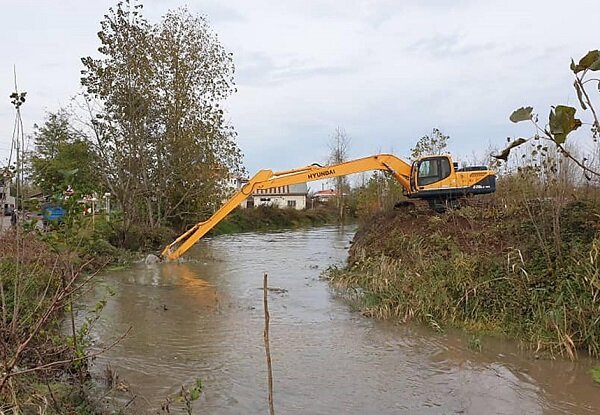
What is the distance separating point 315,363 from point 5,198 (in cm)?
459

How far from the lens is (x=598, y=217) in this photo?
9.47 meters

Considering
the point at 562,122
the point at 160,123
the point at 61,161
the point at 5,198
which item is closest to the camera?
the point at 562,122

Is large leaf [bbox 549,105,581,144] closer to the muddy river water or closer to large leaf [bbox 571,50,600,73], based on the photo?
large leaf [bbox 571,50,600,73]

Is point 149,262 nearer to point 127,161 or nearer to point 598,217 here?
point 127,161

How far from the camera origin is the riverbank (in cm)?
832

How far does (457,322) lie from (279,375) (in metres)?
3.68

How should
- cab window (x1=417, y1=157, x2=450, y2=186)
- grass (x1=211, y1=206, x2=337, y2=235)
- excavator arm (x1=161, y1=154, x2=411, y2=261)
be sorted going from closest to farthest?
cab window (x1=417, y1=157, x2=450, y2=186), excavator arm (x1=161, y1=154, x2=411, y2=261), grass (x1=211, y1=206, x2=337, y2=235)

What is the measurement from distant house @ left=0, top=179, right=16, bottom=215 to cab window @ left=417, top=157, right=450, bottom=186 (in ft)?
40.6

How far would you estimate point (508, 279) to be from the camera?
955cm

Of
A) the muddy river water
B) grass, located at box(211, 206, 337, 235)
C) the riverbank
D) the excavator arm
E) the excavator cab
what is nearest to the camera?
the muddy river water

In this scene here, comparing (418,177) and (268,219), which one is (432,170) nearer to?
(418,177)

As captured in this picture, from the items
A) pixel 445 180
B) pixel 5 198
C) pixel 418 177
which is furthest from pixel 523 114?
pixel 418 177

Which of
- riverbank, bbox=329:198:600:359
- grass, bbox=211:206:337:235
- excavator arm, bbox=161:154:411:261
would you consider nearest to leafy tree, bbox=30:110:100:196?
excavator arm, bbox=161:154:411:261

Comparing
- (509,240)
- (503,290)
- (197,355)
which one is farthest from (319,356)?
(509,240)
